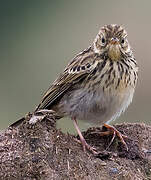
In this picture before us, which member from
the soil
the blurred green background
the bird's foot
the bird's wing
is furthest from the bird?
the blurred green background

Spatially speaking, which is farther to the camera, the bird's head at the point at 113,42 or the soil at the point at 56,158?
the bird's head at the point at 113,42

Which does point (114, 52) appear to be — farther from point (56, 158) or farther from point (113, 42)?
point (56, 158)

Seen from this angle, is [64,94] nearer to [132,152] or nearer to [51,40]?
[132,152]

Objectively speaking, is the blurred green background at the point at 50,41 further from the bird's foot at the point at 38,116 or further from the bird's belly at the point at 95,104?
the bird's foot at the point at 38,116

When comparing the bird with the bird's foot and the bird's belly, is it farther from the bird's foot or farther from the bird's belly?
the bird's foot

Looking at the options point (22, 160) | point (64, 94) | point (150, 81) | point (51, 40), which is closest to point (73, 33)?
point (51, 40)

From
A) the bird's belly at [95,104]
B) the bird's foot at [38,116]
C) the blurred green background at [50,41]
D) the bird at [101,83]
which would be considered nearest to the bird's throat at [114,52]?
the bird at [101,83]
